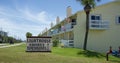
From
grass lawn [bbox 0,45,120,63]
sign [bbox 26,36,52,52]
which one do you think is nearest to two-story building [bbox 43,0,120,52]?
grass lawn [bbox 0,45,120,63]

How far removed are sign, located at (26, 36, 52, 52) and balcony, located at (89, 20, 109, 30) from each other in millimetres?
13124

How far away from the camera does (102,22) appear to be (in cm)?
3934

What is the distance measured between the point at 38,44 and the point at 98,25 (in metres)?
14.9

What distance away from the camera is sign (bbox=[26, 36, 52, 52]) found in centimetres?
2636

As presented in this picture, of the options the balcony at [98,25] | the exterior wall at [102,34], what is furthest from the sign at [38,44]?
the exterior wall at [102,34]

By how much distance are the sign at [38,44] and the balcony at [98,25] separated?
1312 cm

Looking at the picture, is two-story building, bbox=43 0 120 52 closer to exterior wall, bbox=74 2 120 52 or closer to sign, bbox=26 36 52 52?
exterior wall, bbox=74 2 120 52

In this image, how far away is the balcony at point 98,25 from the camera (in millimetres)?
38406

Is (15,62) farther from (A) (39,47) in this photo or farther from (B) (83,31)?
(B) (83,31)

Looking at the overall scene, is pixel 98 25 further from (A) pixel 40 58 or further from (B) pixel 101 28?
(A) pixel 40 58

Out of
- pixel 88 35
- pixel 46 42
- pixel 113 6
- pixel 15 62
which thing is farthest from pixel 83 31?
pixel 15 62

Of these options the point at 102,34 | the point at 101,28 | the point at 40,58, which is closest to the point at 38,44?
the point at 40,58

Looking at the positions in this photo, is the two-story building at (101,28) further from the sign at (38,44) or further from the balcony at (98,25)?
the sign at (38,44)

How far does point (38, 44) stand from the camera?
2644 centimetres
